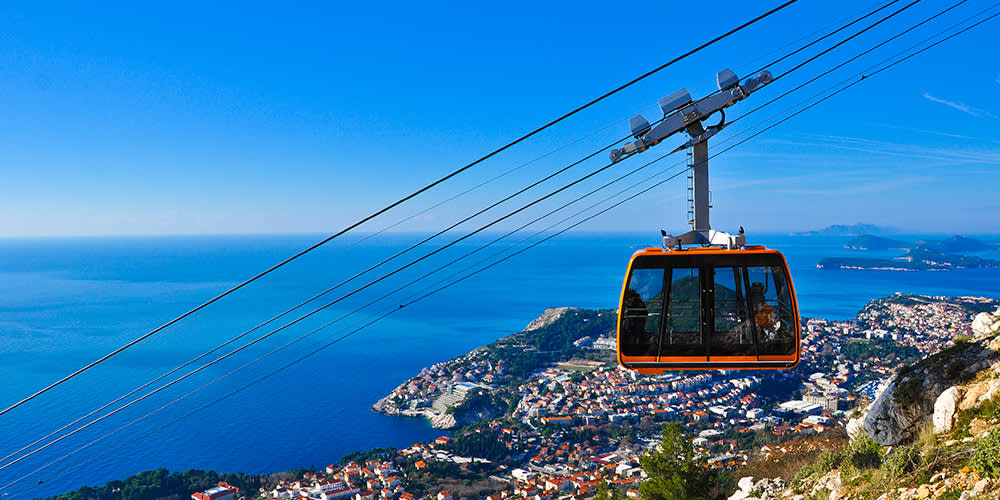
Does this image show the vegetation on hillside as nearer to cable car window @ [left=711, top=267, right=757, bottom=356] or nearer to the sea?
the sea

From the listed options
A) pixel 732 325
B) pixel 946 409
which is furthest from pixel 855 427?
pixel 732 325

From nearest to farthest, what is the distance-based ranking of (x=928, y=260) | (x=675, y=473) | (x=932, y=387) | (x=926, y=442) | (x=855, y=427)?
(x=926, y=442) < (x=932, y=387) < (x=855, y=427) < (x=675, y=473) < (x=928, y=260)

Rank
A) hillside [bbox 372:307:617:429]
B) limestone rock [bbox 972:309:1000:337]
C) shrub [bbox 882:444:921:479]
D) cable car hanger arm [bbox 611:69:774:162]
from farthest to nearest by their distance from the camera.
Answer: hillside [bbox 372:307:617:429]
limestone rock [bbox 972:309:1000:337]
cable car hanger arm [bbox 611:69:774:162]
shrub [bbox 882:444:921:479]

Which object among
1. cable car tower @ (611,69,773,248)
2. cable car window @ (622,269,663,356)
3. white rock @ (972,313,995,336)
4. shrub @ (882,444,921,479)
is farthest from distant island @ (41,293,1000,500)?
cable car tower @ (611,69,773,248)

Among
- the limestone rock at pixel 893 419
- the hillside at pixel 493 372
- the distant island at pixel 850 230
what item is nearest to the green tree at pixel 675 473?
the limestone rock at pixel 893 419

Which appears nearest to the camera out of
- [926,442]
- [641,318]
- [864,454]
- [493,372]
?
[926,442]

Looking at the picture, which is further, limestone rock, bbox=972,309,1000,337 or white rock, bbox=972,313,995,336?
white rock, bbox=972,313,995,336

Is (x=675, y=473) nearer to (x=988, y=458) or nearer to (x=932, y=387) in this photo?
(x=932, y=387)
